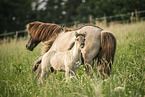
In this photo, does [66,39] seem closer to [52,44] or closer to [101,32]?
[52,44]

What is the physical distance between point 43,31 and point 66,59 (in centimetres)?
134

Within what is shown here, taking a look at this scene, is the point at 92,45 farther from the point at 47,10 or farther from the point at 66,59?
the point at 47,10

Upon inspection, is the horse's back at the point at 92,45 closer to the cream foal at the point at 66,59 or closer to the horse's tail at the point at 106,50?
the horse's tail at the point at 106,50

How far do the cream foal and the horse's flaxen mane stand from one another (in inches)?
35.3

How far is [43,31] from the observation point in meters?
3.30

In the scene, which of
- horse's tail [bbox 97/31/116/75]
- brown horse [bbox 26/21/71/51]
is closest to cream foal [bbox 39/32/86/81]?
horse's tail [bbox 97/31/116/75]

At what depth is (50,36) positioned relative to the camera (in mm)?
3256

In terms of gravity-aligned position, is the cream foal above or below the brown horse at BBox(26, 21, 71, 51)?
below

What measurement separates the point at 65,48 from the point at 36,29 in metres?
1.08

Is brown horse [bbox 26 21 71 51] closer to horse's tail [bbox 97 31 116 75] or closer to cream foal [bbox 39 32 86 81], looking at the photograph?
cream foal [bbox 39 32 86 81]

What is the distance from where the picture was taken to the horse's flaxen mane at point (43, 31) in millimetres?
3260

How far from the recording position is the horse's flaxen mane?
326 cm

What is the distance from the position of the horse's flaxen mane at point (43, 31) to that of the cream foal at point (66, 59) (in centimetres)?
90

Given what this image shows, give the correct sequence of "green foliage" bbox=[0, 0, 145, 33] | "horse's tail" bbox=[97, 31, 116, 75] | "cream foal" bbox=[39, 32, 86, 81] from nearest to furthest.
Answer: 1. "cream foal" bbox=[39, 32, 86, 81]
2. "horse's tail" bbox=[97, 31, 116, 75]
3. "green foliage" bbox=[0, 0, 145, 33]
